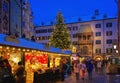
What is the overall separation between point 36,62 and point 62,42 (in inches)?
1532

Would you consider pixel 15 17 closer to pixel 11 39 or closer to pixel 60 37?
pixel 60 37

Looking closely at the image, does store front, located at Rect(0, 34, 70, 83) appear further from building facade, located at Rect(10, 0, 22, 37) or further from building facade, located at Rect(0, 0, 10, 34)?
building facade, located at Rect(10, 0, 22, 37)

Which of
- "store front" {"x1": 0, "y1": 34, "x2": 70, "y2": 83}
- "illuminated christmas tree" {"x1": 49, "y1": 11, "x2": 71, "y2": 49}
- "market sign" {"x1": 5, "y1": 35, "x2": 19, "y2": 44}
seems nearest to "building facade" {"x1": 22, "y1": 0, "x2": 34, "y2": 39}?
"illuminated christmas tree" {"x1": 49, "y1": 11, "x2": 71, "y2": 49}

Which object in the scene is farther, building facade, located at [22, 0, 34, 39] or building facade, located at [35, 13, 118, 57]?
building facade, located at [35, 13, 118, 57]

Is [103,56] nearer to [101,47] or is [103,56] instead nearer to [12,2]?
[101,47]

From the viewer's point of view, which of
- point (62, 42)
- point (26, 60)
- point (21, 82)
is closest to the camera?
point (21, 82)

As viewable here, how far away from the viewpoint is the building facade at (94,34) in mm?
100688

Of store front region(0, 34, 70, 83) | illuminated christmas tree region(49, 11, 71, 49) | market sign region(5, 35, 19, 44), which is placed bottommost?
store front region(0, 34, 70, 83)

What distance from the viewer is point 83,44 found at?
10700 cm

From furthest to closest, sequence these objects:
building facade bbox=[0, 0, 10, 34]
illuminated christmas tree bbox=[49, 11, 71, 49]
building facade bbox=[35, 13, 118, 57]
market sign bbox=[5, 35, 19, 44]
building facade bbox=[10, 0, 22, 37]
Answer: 1. building facade bbox=[35, 13, 118, 57]
2. illuminated christmas tree bbox=[49, 11, 71, 49]
3. building facade bbox=[10, 0, 22, 37]
4. building facade bbox=[0, 0, 10, 34]
5. market sign bbox=[5, 35, 19, 44]

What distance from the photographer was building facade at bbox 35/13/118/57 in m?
101

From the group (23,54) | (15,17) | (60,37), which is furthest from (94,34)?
(23,54)

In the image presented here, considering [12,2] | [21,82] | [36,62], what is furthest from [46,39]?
[21,82]

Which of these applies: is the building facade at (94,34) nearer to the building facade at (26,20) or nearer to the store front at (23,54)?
the building facade at (26,20)
